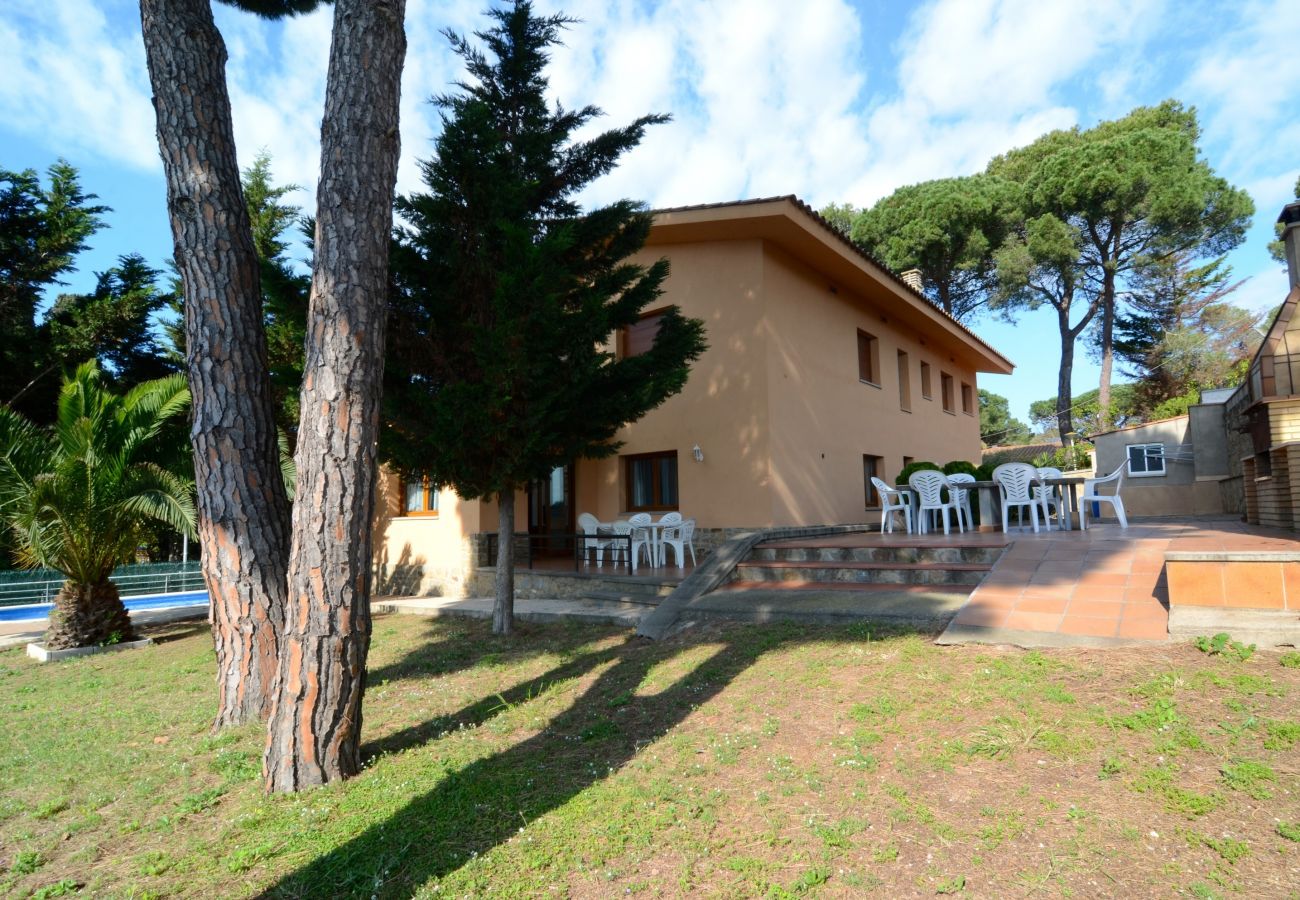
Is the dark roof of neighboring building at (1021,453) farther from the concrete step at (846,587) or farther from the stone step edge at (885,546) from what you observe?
the concrete step at (846,587)

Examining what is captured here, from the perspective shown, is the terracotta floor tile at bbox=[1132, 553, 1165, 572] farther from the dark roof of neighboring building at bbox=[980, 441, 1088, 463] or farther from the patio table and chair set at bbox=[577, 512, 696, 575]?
the dark roof of neighboring building at bbox=[980, 441, 1088, 463]

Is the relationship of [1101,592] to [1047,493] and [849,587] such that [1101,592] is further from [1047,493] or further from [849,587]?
[1047,493]

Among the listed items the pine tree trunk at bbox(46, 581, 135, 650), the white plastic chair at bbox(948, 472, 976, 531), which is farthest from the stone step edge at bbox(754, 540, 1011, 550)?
the pine tree trunk at bbox(46, 581, 135, 650)

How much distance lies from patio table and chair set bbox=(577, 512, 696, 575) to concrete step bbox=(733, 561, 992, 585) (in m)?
1.68

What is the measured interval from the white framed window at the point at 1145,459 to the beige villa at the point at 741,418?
11.8 meters

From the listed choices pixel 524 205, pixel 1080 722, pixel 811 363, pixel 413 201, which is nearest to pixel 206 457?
pixel 413 201

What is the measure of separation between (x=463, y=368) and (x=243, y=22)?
557 centimetres

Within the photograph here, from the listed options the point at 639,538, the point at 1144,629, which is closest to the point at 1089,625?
the point at 1144,629

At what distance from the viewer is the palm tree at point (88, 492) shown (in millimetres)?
8789

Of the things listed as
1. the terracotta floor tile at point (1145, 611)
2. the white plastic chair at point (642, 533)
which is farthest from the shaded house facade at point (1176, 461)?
the terracotta floor tile at point (1145, 611)

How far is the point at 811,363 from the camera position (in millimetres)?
12312

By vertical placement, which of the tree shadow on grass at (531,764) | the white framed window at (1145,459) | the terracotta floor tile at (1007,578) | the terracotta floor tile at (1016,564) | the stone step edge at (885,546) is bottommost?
the tree shadow on grass at (531,764)

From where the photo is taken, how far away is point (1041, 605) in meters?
5.81

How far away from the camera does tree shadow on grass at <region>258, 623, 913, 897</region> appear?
298cm
